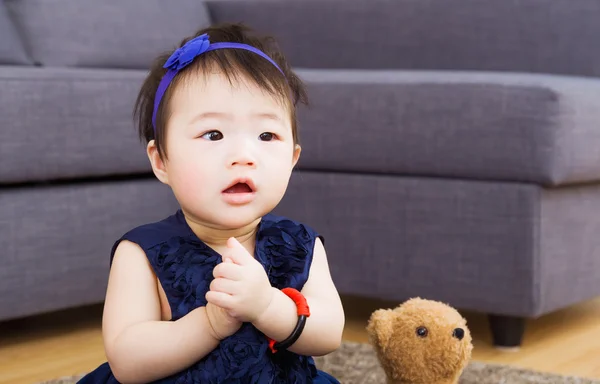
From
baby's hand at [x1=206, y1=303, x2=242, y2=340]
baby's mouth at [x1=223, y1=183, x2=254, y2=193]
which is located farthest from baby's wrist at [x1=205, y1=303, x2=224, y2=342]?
baby's mouth at [x1=223, y1=183, x2=254, y2=193]

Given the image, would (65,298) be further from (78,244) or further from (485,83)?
(485,83)

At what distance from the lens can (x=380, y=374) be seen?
1.44 m

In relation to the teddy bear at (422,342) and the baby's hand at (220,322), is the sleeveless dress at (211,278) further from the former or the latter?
the teddy bear at (422,342)

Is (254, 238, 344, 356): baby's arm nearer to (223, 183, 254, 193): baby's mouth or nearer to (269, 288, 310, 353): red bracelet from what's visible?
(269, 288, 310, 353): red bracelet

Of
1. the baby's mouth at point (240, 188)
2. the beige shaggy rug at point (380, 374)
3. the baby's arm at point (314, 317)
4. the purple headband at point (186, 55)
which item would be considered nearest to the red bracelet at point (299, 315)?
→ the baby's arm at point (314, 317)

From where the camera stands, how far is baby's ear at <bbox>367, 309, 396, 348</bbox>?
119cm

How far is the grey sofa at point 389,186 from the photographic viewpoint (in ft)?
5.18

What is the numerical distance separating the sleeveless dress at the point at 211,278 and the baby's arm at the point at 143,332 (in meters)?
0.02

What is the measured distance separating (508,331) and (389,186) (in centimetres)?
35

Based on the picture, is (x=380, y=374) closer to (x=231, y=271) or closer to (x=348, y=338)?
(x=348, y=338)

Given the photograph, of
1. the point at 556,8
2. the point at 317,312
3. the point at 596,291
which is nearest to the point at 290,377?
the point at 317,312

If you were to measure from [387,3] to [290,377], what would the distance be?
5.19ft

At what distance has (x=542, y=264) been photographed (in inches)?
63.1

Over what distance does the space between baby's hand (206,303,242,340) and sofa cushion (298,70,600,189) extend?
2.73 ft
